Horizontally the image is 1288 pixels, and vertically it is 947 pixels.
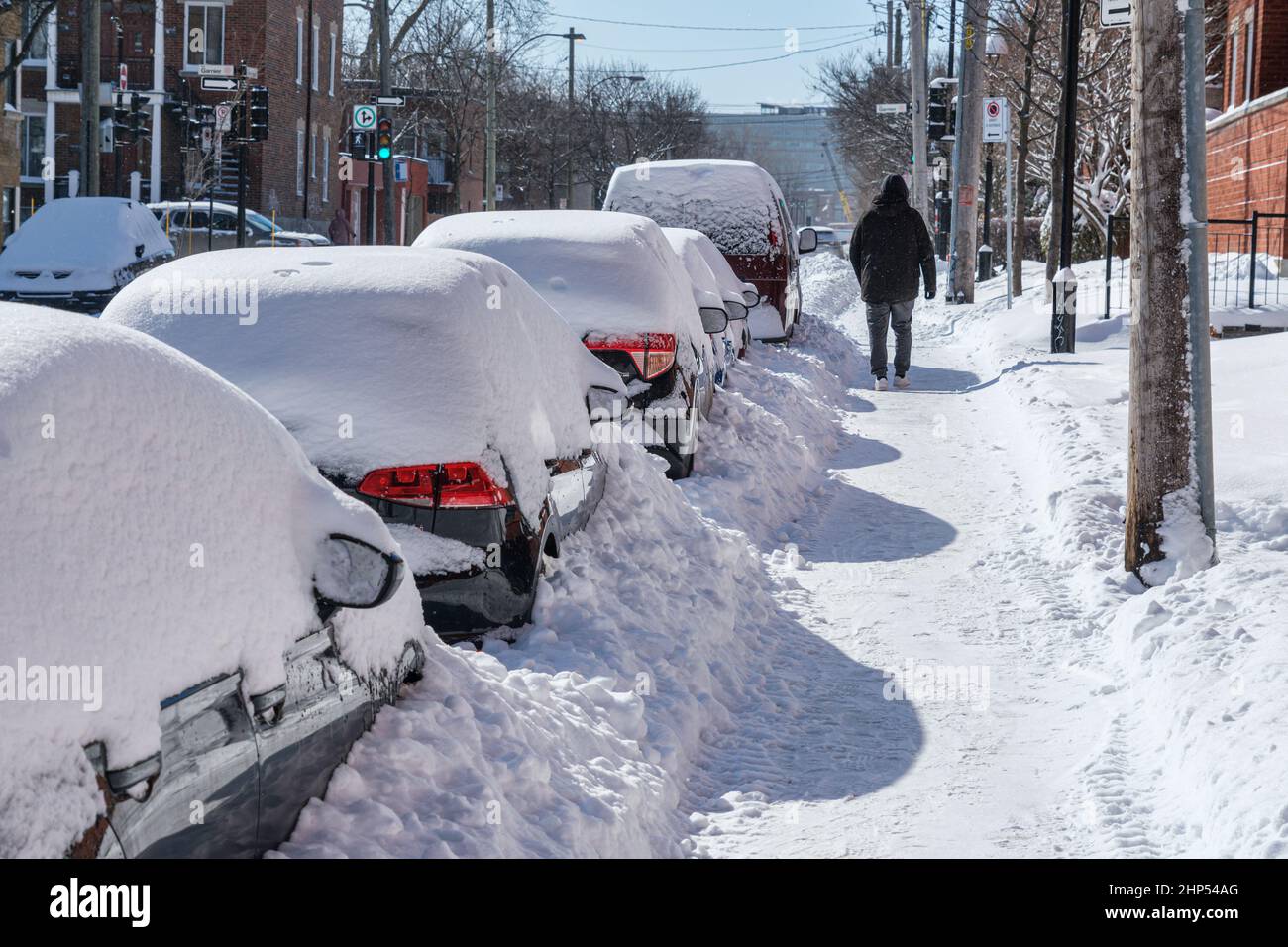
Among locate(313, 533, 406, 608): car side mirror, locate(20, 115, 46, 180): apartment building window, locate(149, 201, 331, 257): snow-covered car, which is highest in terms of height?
locate(20, 115, 46, 180): apartment building window

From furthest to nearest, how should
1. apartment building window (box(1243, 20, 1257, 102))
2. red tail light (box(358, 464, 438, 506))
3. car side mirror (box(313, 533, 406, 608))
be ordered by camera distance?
apartment building window (box(1243, 20, 1257, 102)), red tail light (box(358, 464, 438, 506)), car side mirror (box(313, 533, 406, 608))

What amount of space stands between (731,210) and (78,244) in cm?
948

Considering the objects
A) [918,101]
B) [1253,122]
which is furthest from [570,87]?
[1253,122]

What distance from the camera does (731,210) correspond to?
1741cm

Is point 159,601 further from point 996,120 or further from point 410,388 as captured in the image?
point 996,120

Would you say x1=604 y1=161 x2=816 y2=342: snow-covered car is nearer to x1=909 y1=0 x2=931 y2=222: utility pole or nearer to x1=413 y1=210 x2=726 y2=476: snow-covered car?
x1=413 y1=210 x2=726 y2=476: snow-covered car

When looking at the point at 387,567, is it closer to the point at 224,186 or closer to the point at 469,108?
the point at 224,186

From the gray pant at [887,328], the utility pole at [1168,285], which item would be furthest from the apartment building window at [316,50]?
the utility pole at [1168,285]

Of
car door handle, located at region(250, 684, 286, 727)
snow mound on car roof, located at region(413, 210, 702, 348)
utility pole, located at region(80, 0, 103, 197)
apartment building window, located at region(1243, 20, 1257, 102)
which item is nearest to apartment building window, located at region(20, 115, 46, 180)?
utility pole, located at region(80, 0, 103, 197)

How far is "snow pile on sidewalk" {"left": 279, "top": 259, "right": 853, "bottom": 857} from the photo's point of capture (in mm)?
3545

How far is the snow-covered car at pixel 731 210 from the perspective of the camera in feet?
56.5

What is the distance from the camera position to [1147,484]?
24.7ft

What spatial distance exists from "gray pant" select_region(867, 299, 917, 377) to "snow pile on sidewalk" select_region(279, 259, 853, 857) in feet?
20.1

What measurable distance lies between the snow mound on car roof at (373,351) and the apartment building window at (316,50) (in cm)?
5163
